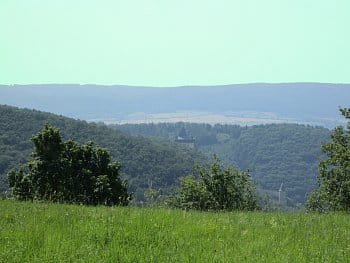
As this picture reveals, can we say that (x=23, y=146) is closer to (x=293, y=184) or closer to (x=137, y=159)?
(x=137, y=159)

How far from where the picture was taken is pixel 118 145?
4948 inches

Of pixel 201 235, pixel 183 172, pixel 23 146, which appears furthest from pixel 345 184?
pixel 183 172

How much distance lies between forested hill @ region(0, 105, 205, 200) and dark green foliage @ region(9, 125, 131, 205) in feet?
225

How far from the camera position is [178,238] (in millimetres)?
7039

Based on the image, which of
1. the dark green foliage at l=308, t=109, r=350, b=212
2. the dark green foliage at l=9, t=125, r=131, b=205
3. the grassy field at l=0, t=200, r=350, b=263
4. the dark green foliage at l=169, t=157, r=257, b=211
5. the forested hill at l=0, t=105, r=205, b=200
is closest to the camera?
the grassy field at l=0, t=200, r=350, b=263

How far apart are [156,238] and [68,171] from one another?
18.6m

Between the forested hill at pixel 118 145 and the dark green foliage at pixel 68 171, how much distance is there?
68.5 metres

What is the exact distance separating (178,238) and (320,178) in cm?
2830

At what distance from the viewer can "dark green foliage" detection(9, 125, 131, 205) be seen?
23.5 metres

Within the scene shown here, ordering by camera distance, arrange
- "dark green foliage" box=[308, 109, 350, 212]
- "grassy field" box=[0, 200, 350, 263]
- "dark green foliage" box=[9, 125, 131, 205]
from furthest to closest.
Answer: "dark green foliage" box=[308, 109, 350, 212]
"dark green foliage" box=[9, 125, 131, 205]
"grassy field" box=[0, 200, 350, 263]

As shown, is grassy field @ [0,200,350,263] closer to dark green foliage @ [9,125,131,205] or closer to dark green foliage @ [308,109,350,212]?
dark green foliage @ [9,125,131,205]

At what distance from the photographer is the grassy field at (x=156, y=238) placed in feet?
19.3

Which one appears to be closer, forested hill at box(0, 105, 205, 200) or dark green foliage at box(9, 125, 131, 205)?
dark green foliage at box(9, 125, 131, 205)

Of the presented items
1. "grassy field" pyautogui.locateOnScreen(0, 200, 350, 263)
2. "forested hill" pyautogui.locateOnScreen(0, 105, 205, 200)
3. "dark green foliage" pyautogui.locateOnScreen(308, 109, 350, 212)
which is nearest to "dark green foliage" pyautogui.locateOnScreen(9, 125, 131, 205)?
"dark green foliage" pyautogui.locateOnScreen(308, 109, 350, 212)
